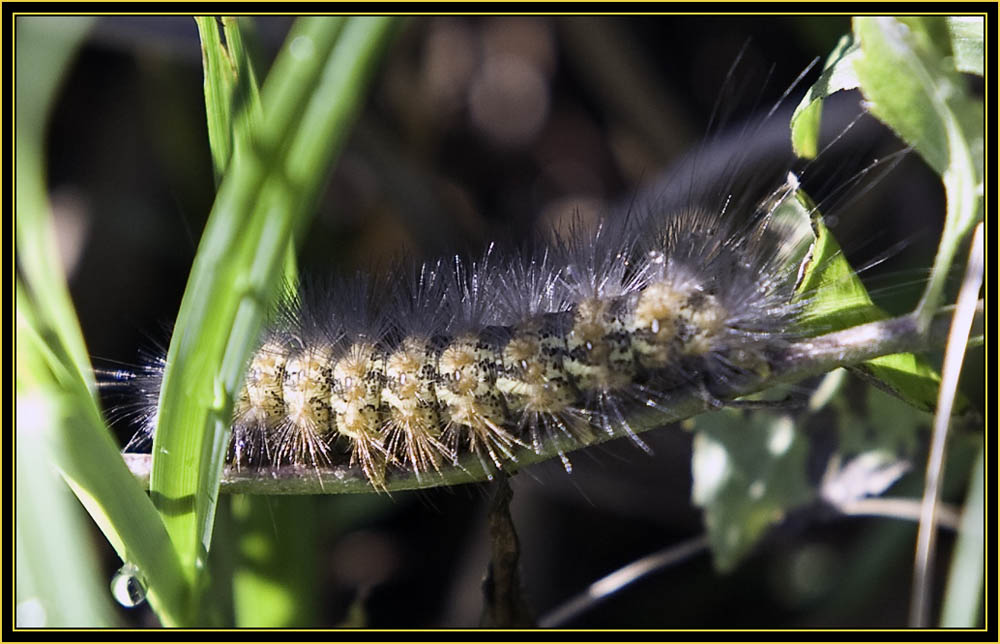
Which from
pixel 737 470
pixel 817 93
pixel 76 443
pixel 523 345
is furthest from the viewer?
pixel 737 470

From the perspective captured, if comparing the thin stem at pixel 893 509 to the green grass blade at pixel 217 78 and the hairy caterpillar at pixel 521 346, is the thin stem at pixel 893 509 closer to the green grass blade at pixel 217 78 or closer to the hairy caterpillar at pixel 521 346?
the hairy caterpillar at pixel 521 346

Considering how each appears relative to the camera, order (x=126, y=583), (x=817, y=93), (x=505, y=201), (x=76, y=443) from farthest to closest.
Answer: (x=505, y=201), (x=817, y=93), (x=126, y=583), (x=76, y=443)

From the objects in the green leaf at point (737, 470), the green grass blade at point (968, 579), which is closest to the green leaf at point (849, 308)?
the green grass blade at point (968, 579)

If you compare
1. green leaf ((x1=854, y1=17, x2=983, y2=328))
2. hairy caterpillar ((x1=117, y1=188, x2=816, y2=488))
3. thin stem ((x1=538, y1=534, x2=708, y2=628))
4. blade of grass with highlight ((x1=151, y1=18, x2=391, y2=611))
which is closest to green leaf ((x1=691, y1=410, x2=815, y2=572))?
thin stem ((x1=538, y1=534, x2=708, y2=628))

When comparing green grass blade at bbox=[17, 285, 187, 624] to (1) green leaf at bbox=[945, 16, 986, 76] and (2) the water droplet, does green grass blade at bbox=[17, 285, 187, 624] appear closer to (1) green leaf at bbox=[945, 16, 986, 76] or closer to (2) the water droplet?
(2) the water droplet

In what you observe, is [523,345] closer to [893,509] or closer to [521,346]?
[521,346]

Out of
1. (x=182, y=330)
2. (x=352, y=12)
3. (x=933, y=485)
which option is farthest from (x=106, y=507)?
(x=933, y=485)

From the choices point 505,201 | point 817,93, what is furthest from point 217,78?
point 505,201
